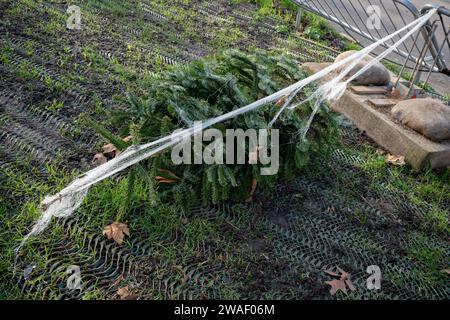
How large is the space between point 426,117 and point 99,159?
301cm

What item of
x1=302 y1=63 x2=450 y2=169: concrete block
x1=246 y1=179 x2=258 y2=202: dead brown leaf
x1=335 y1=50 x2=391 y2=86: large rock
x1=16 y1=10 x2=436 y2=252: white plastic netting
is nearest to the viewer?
x1=16 y1=10 x2=436 y2=252: white plastic netting

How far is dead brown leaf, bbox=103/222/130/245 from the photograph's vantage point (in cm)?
284

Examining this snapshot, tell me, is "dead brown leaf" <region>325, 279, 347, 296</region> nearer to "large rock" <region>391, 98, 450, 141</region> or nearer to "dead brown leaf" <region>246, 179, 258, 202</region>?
"dead brown leaf" <region>246, 179, 258, 202</region>

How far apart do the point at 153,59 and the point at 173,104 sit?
232 cm

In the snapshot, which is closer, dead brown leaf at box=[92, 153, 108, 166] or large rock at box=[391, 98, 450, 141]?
dead brown leaf at box=[92, 153, 108, 166]

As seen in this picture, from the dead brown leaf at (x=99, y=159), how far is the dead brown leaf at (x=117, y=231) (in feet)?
2.21

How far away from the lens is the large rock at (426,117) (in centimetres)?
409

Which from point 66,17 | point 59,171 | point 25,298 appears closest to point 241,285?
point 25,298

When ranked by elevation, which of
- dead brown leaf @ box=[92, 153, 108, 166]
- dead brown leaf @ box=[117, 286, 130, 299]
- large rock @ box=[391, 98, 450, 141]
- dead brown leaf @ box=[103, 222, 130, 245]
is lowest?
dead brown leaf @ box=[117, 286, 130, 299]

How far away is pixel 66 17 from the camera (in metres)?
5.80

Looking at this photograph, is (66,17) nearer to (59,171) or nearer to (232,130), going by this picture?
(59,171)

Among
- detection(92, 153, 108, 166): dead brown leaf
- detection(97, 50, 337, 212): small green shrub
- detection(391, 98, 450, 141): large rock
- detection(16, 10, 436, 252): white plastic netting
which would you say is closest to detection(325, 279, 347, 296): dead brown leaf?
detection(97, 50, 337, 212): small green shrub

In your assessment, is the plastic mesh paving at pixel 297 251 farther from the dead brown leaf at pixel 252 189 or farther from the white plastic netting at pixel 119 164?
the white plastic netting at pixel 119 164

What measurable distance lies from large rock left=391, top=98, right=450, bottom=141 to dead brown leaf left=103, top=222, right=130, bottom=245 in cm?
291
